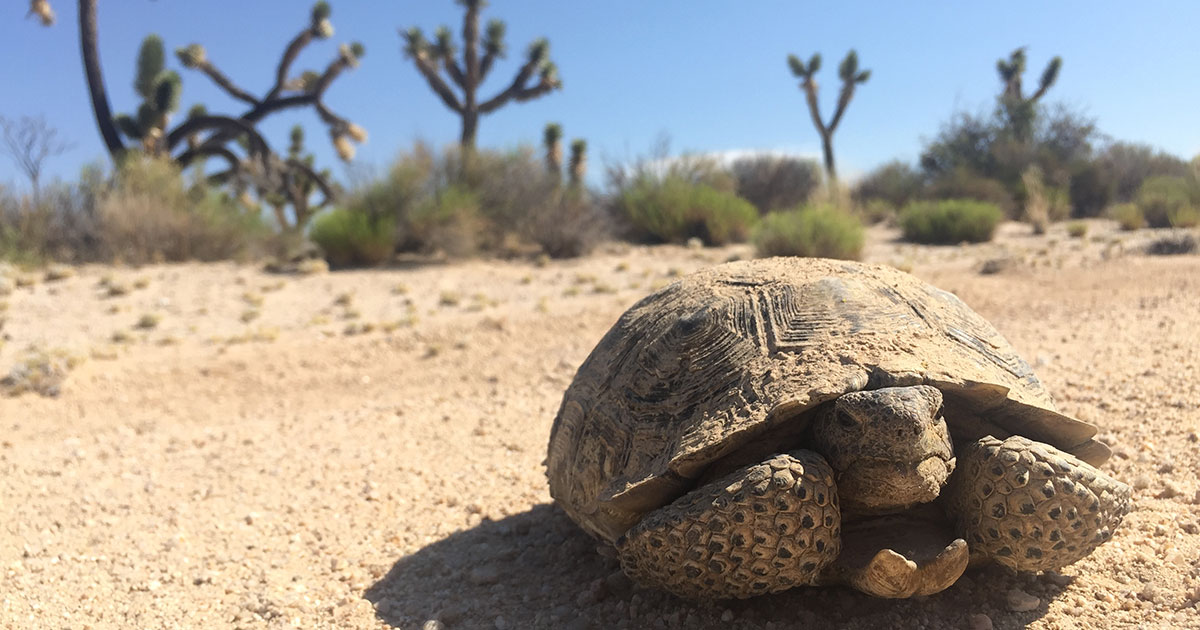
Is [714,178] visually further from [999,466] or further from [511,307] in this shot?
[999,466]

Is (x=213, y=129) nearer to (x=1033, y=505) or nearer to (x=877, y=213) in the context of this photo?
(x=877, y=213)

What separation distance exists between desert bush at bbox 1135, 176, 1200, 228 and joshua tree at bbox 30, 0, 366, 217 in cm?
1941

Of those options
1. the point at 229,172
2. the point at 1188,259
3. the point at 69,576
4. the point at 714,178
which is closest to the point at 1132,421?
the point at 69,576

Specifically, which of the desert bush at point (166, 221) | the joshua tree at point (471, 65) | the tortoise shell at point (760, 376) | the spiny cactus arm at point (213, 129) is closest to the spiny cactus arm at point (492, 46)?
the joshua tree at point (471, 65)

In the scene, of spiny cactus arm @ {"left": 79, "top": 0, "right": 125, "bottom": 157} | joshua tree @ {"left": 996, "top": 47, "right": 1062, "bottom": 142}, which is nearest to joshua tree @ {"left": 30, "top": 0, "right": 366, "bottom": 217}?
spiny cactus arm @ {"left": 79, "top": 0, "right": 125, "bottom": 157}

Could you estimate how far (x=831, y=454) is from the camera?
2.45m

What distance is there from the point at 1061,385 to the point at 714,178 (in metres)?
16.5

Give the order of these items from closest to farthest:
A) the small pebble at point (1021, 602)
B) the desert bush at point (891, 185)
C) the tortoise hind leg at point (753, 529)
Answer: the tortoise hind leg at point (753, 529) → the small pebble at point (1021, 602) → the desert bush at point (891, 185)

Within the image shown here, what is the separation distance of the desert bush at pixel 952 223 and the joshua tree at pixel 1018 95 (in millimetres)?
12154

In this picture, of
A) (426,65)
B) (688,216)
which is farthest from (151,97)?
(688,216)

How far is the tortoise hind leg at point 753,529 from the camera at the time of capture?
90.3 inches

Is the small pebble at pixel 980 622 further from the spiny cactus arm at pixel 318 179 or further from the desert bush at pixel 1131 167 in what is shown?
the desert bush at pixel 1131 167

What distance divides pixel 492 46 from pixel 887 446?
87.0ft

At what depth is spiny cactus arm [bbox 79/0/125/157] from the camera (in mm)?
18641
